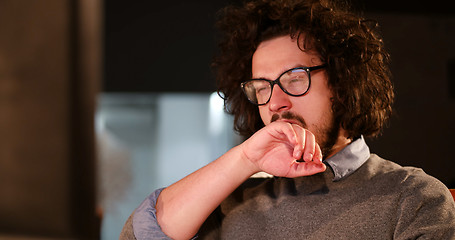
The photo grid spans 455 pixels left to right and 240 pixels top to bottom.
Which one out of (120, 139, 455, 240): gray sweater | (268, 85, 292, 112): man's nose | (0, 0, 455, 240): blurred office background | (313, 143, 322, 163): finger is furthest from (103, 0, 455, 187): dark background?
(313, 143, 322, 163): finger

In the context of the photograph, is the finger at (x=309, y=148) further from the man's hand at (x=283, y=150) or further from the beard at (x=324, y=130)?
the beard at (x=324, y=130)

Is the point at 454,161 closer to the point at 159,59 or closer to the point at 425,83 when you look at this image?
the point at 425,83

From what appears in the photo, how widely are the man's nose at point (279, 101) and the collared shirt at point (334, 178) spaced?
0.68 feet

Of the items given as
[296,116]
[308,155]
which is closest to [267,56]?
[296,116]

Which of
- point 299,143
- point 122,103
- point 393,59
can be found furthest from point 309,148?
→ point 122,103

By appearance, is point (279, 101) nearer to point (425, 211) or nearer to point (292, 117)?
point (292, 117)

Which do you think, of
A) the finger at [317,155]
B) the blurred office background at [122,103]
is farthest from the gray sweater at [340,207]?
the blurred office background at [122,103]

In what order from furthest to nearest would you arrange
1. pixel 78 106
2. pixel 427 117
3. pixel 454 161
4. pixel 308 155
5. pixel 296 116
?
1. pixel 427 117
2. pixel 454 161
3. pixel 296 116
4. pixel 308 155
5. pixel 78 106

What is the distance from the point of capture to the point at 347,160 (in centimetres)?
135

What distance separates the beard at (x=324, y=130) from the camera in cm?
141

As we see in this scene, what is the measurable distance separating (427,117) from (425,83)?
0.20 meters

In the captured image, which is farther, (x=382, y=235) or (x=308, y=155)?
(x=382, y=235)

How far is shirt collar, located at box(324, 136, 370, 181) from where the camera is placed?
134 centimetres

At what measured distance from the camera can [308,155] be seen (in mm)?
1079
